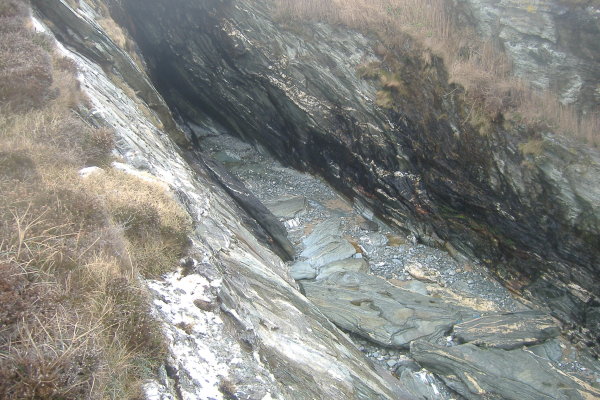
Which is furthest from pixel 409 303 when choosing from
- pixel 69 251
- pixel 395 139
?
pixel 69 251

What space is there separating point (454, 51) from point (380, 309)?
27.0 ft

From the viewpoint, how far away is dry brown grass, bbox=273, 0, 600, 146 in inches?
466

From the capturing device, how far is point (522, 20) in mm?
12789

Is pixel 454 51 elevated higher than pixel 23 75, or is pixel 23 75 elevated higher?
pixel 454 51

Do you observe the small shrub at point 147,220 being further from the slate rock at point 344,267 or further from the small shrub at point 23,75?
the slate rock at point 344,267

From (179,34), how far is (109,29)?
16.6 feet

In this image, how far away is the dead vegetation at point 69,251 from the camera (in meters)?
3.10

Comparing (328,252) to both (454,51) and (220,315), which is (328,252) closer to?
(454,51)

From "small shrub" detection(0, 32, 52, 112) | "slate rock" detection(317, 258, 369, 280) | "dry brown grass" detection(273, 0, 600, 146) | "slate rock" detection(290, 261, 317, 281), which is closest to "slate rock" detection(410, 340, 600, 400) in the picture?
"slate rock" detection(317, 258, 369, 280)

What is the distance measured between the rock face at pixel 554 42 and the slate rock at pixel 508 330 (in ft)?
19.7

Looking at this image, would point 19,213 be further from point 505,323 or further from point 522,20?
point 522,20

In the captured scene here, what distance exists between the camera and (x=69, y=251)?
13.5ft

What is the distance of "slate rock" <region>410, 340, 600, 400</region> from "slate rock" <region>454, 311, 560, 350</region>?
28cm

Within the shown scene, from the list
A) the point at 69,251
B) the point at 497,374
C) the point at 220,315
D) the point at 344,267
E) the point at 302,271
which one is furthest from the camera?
the point at 344,267
